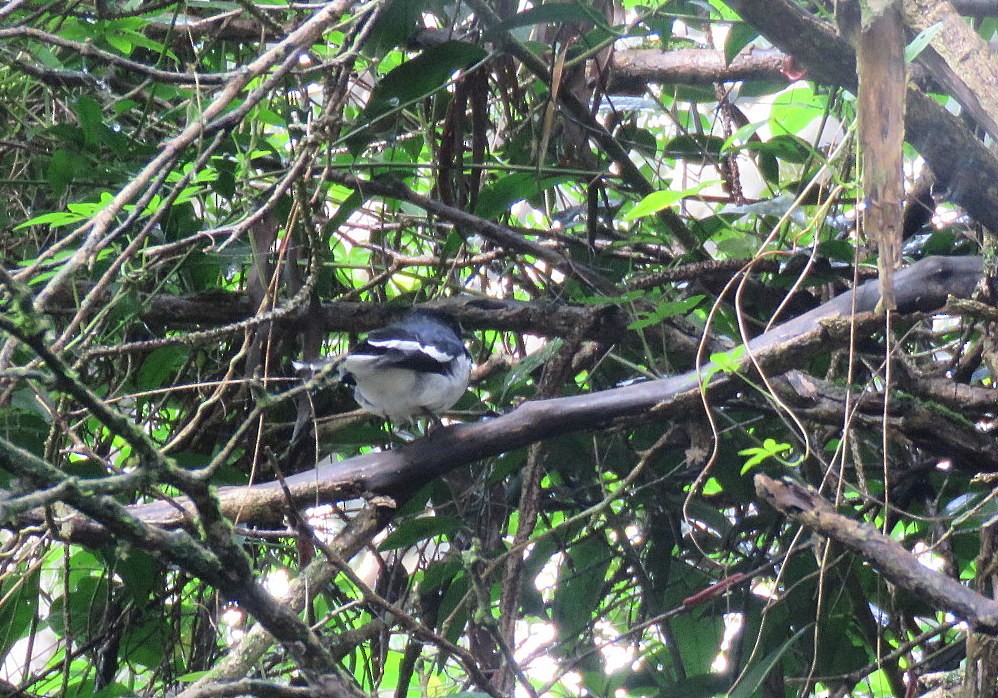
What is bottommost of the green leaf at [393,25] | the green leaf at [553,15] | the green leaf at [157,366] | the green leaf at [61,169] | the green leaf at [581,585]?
the green leaf at [581,585]

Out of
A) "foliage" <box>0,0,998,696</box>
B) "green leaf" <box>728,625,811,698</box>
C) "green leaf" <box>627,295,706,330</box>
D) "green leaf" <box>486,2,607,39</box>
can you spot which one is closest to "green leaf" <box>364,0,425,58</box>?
"foliage" <box>0,0,998,696</box>

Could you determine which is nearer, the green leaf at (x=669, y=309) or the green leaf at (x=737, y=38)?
the green leaf at (x=669, y=309)

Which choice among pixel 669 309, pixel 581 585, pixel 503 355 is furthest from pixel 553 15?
pixel 581 585

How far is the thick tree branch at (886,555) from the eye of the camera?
1.30 meters

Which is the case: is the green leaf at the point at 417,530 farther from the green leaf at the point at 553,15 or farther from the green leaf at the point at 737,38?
the green leaf at the point at 737,38

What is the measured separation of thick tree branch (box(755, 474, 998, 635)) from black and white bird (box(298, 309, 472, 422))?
96 centimetres

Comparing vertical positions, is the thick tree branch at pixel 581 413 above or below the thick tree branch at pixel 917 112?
below

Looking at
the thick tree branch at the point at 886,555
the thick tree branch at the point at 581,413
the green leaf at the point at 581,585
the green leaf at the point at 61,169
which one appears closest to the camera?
the thick tree branch at the point at 886,555

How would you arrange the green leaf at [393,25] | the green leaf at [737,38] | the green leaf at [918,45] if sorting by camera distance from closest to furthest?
the green leaf at [918,45] < the green leaf at [393,25] < the green leaf at [737,38]

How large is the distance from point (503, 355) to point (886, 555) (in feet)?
4.98

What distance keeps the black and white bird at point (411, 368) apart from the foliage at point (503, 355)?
0.08 m

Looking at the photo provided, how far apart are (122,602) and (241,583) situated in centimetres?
155

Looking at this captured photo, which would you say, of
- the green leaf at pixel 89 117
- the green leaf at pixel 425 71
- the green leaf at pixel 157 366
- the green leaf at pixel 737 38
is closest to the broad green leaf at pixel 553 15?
the green leaf at pixel 425 71

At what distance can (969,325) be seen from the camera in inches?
82.7
